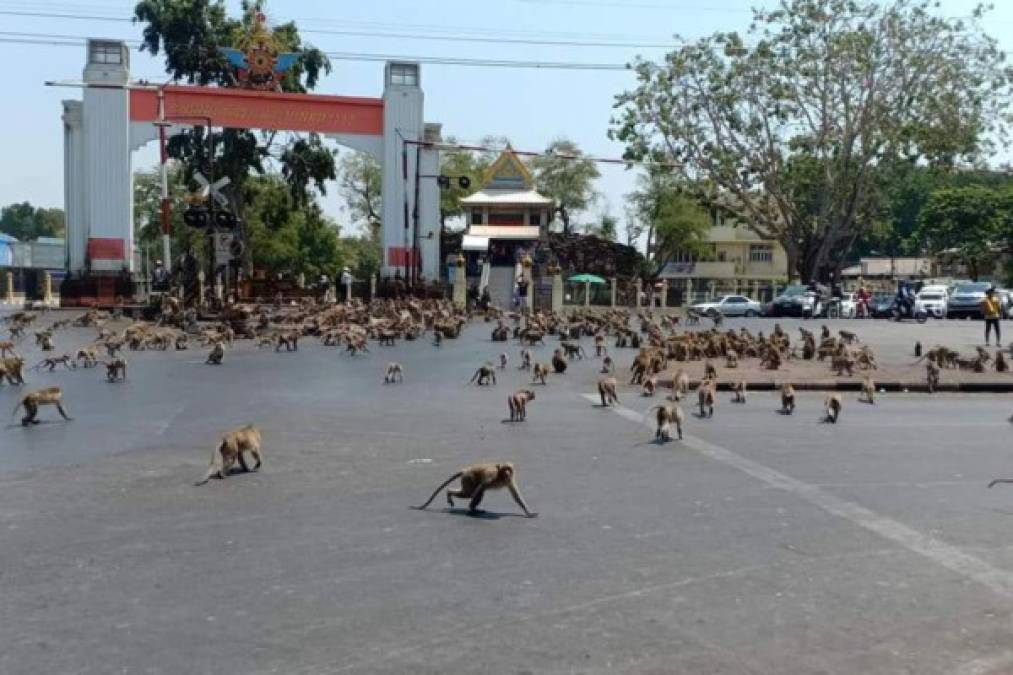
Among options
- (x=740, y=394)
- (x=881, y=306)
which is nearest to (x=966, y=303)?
(x=881, y=306)

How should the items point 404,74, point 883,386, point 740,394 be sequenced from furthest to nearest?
point 404,74 → point 883,386 → point 740,394

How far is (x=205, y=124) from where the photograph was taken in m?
50.2

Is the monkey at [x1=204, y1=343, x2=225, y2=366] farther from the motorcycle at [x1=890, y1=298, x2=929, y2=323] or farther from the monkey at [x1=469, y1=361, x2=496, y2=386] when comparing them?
the motorcycle at [x1=890, y1=298, x2=929, y2=323]

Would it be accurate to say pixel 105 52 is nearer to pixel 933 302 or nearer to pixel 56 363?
pixel 56 363

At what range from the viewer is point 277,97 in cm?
5134

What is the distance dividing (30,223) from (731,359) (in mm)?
135562

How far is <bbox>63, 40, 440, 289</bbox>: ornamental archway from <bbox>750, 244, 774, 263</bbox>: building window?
52102 millimetres

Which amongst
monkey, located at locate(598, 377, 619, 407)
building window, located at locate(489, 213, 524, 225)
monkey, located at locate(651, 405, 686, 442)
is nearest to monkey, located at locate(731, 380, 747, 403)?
monkey, located at locate(598, 377, 619, 407)

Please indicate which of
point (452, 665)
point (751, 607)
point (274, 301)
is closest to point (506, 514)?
point (751, 607)

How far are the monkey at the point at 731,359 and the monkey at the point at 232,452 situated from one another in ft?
46.4

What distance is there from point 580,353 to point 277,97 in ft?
101

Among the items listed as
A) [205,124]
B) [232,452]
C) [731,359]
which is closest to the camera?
[232,452]

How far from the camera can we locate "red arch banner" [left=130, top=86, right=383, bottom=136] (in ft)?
165

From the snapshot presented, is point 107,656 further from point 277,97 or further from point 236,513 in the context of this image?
point 277,97
